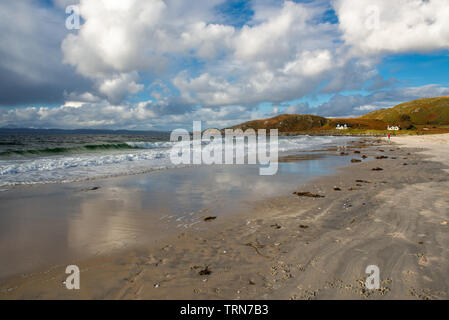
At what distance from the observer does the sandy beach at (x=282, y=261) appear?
3506mm

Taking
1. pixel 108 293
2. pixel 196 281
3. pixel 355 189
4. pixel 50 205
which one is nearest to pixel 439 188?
pixel 355 189

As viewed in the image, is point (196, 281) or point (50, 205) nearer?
point (196, 281)

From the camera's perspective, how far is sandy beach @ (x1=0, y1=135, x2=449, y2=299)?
3.51 m

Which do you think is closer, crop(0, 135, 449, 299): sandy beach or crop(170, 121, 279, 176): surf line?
crop(0, 135, 449, 299): sandy beach

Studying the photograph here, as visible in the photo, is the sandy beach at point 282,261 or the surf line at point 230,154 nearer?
the sandy beach at point 282,261

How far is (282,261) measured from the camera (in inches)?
170

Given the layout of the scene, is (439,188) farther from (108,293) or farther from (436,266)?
(108,293)

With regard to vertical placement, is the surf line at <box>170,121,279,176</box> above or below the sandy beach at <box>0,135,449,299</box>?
above

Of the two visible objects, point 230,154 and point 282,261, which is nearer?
point 282,261

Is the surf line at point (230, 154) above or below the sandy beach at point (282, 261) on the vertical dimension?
above

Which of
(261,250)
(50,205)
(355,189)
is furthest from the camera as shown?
(355,189)
